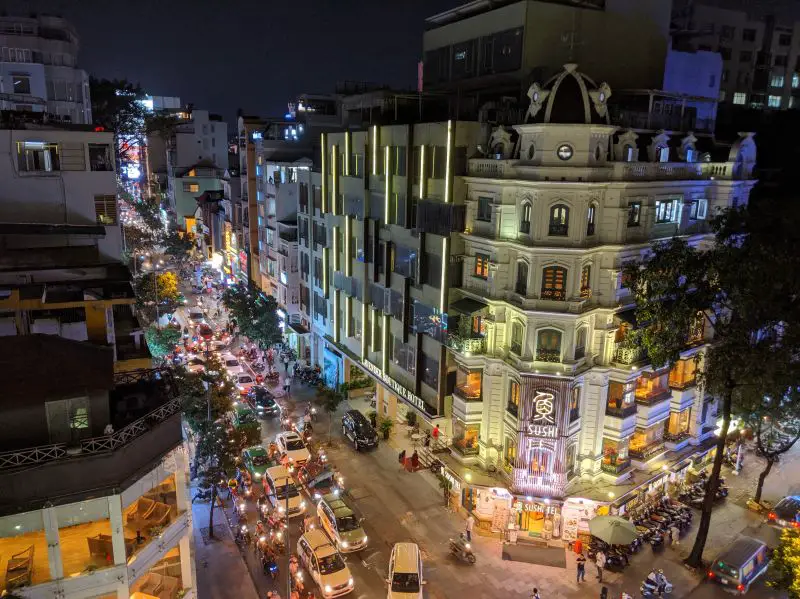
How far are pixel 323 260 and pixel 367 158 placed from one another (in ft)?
37.5

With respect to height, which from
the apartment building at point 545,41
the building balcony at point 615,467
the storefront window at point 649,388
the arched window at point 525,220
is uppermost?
the apartment building at point 545,41

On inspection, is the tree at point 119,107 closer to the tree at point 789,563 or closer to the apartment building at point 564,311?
the apartment building at point 564,311

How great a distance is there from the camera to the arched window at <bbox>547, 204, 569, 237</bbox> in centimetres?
2989

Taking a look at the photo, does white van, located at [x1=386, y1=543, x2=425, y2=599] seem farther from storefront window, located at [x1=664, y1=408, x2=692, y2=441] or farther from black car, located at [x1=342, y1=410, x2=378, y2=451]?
storefront window, located at [x1=664, y1=408, x2=692, y2=441]

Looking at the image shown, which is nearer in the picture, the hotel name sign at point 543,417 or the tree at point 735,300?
the tree at point 735,300

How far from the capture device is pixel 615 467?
3247 centimetres

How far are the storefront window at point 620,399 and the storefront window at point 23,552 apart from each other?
88.4ft

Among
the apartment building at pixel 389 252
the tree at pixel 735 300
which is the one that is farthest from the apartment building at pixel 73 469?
the tree at pixel 735 300

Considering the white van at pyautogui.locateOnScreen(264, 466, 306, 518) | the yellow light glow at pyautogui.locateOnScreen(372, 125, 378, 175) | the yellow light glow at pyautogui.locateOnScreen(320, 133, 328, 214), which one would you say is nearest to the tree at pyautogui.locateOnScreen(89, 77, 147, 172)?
the yellow light glow at pyautogui.locateOnScreen(320, 133, 328, 214)

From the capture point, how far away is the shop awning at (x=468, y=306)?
108ft

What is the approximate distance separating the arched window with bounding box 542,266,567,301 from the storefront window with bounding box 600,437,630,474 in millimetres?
9043

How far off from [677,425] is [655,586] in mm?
11514

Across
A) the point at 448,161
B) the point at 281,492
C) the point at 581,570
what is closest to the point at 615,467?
the point at 581,570

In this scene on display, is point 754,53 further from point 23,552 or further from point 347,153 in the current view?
point 23,552
